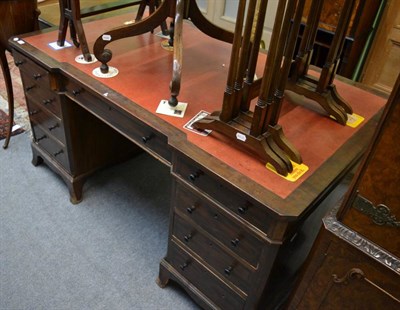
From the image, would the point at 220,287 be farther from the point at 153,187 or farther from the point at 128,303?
the point at 153,187

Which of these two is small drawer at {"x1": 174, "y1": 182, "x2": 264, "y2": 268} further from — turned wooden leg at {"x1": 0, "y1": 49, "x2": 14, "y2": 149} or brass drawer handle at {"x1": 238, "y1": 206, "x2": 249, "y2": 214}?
turned wooden leg at {"x1": 0, "y1": 49, "x2": 14, "y2": 149}

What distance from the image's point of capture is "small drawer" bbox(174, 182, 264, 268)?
117cm

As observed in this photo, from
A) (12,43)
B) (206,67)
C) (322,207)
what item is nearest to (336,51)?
(206,67)

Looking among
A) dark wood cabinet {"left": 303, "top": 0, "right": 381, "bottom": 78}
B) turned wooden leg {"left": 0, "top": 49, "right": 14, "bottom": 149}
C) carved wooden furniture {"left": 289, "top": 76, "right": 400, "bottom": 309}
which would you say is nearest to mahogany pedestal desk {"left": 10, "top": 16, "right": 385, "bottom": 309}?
carved wooden furniture {"left": 289, "top": 76, "right": 400, "bottom": 309}

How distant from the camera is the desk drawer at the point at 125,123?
1336 millimetres

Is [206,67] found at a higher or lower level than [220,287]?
higher

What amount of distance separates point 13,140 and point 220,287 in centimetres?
177

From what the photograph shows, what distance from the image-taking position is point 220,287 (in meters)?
1.39

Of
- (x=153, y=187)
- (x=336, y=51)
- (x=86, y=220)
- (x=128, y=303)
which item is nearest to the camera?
(x=336, y=51)

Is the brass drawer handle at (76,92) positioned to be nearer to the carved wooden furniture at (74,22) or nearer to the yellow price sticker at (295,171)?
the carved wooden furniture at (74,22)

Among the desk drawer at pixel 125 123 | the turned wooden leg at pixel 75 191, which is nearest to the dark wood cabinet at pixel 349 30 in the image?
the desk drawer at pixel 125 123

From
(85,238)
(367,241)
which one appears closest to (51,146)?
(85,238)

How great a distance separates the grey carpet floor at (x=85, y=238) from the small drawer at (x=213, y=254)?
15.1 inches

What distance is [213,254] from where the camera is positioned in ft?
4.42
